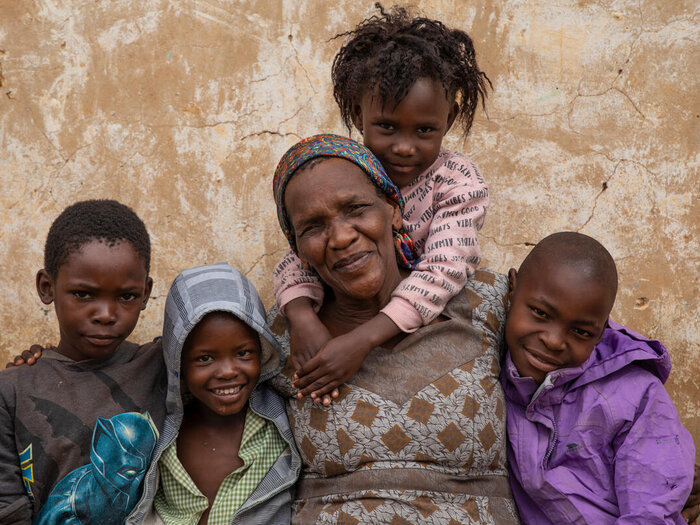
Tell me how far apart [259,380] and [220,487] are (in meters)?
0.40

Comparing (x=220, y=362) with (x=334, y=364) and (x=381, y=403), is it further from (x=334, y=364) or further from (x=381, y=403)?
(x=381, y=403)

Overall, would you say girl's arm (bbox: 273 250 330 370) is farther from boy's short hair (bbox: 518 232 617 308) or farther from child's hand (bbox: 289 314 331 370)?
boy's short hair (bbox: 518 232 617 308)

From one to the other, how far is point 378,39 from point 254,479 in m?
1.76

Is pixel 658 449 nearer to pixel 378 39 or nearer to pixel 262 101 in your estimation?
pixel 378 39

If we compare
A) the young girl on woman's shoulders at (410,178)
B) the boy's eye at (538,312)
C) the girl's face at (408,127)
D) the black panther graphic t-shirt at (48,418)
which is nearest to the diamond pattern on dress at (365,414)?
the young girl on woman's shoulders at (410,178)

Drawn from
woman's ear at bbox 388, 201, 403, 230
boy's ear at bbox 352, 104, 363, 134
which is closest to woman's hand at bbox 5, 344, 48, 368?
woman's ear at bbox 388, 201, 403, 230

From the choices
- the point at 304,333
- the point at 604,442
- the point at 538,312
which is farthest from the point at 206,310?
the point at 604,442

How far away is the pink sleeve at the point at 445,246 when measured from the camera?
257 centimetres

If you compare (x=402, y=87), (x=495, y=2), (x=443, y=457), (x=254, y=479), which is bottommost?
(x=254, y=479)

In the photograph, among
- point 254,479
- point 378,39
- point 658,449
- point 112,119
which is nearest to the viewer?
point 658,449

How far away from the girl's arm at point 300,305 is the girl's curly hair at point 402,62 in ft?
2.35

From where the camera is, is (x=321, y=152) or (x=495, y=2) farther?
(x=495, y=2)

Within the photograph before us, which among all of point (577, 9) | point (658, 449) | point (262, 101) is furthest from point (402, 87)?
point (658, 449)

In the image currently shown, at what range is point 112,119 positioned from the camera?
11.1ft
